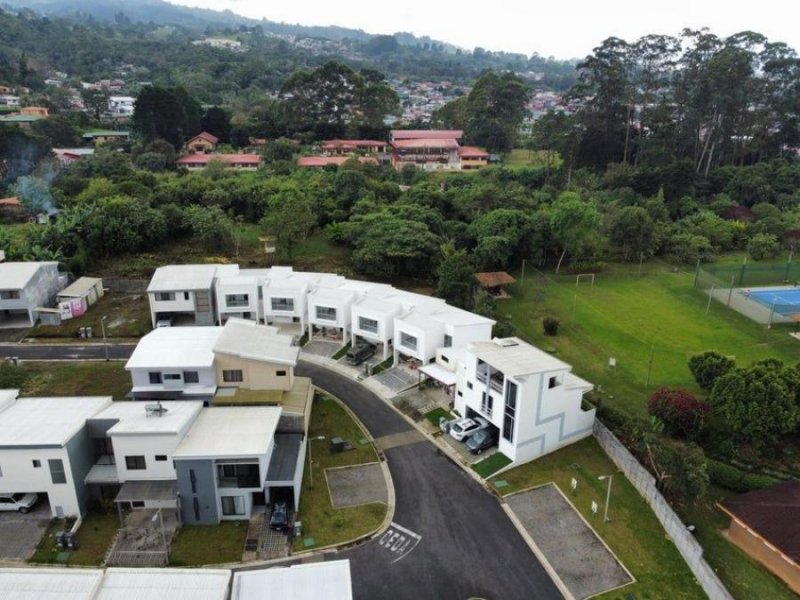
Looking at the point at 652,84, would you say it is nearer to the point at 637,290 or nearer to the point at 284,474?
the point at 637,290

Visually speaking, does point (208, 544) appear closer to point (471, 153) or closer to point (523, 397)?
point (523, 397)

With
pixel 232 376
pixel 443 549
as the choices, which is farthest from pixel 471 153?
pixel 443 549

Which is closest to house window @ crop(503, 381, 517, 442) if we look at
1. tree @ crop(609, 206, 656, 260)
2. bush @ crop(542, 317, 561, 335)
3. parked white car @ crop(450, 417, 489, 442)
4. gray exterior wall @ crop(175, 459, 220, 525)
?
parked white car @ crop(450, 417, 489, 442)

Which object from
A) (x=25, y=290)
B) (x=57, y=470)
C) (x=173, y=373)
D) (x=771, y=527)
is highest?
(x=25, y=290)

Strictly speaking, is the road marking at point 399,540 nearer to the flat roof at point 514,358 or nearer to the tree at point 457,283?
the flat roof at point 514,358

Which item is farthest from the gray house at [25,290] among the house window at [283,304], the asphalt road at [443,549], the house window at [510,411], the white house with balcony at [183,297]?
the house window at [510,411]

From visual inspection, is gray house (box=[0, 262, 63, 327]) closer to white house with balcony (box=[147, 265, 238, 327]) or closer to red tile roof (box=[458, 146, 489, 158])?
white house with balcony (box=[147, 265, 238, 327])
